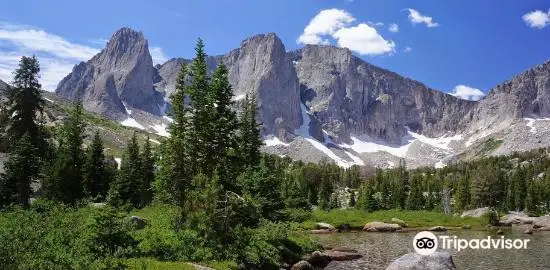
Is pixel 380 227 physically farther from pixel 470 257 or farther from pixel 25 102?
pixel 25 102

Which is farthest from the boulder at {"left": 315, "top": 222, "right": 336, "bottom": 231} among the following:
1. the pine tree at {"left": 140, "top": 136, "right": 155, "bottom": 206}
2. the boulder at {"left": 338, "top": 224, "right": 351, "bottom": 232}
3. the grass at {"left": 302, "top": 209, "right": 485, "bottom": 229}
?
the pine tree at {"left": 140, "top": 136, "right": 155, "bottom": 206}

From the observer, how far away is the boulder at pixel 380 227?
7562 centimetres

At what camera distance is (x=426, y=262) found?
25.4 m

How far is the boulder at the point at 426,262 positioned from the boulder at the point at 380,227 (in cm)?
5031

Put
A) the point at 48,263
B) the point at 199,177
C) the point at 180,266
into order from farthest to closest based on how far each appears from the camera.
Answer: the point at 199,177 → the point at 180,266 → the point at 48,263

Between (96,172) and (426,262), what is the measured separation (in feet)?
209

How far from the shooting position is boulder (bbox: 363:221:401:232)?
2977 inches

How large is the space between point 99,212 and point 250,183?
23.4 m

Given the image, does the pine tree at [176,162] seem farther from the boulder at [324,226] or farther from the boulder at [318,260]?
the boulder at [324,226]

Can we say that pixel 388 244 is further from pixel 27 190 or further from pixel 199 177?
pixel 27 190

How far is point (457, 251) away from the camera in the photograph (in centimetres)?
4444

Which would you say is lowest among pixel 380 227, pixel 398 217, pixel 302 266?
pixel 380 227

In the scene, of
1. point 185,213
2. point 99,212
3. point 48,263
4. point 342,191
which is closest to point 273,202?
point 185,213

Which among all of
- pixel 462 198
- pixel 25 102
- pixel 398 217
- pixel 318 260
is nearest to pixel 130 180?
pixel 25 102
